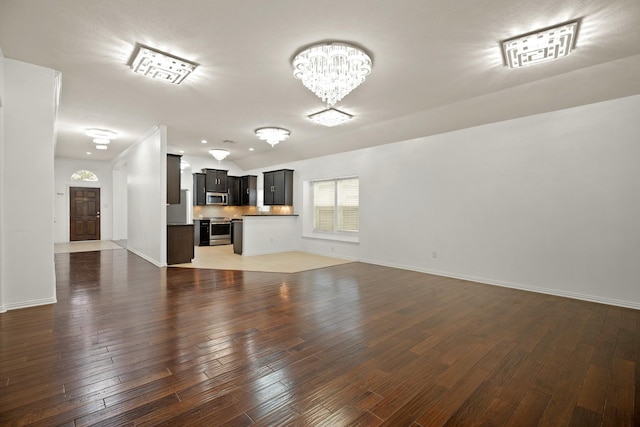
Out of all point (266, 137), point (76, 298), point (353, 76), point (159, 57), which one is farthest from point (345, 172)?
point (76, 298)

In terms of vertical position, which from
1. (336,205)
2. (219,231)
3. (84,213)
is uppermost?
(336,205)

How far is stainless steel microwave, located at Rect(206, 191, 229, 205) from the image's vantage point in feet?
32.7

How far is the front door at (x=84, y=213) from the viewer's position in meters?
10.0

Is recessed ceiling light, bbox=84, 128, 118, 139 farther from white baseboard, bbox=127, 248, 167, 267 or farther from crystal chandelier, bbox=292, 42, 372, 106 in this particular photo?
crystal chandelier, bbox=292, 42, 372, 106

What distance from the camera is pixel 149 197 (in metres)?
6.68

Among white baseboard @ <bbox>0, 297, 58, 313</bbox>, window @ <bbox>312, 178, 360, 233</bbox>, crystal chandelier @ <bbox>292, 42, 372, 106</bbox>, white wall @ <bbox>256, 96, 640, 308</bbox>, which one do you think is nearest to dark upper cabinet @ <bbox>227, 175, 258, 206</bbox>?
window @ <bbox>312, 178, 360, 233</bbox>

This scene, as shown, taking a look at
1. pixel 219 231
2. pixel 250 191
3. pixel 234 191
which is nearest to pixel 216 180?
pixel 234 191

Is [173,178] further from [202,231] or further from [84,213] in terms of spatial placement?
[84,213]

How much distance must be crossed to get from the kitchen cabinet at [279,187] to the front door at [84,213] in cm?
634

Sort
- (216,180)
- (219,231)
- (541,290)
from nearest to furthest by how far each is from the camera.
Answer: (541,290)
(219,231)
(216,180)

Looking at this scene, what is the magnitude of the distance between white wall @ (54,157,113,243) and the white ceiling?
5361mm

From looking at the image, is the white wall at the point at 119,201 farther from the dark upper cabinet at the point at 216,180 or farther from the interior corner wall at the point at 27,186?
the interior corner wall at the point at 27,186

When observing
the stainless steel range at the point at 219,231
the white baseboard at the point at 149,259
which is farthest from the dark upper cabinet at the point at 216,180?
the white baseboard at the point at 149,259

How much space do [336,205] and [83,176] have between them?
917 centimetres
